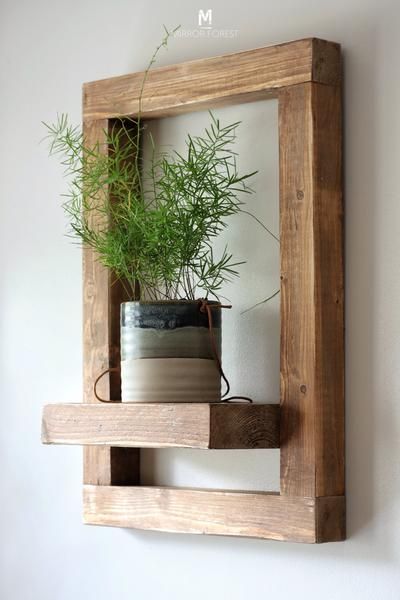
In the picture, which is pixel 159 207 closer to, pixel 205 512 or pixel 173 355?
pixel 173 355

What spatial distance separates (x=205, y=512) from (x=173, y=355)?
232 millimetres

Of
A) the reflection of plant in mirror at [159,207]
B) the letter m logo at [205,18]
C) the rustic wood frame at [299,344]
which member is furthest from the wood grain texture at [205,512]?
the letter m logo at [205,18]

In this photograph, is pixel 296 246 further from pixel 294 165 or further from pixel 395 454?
pixel 395 454

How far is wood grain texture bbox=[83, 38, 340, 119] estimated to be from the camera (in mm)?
1494

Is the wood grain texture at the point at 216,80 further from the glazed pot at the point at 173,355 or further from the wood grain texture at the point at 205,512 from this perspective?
the wood grain texture at the point at 205,512

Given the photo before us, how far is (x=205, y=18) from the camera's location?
5.54 ft

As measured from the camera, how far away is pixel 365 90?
1.49m

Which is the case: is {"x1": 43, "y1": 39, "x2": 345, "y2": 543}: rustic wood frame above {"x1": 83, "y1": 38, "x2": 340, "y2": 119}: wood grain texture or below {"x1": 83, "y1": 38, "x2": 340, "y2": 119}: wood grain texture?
below

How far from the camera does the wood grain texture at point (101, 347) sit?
171cm

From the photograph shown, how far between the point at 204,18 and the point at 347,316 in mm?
524

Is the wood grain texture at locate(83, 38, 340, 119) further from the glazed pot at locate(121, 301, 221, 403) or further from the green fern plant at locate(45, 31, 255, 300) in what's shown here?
the glazed pot at locate(121, 301, 221, 403)

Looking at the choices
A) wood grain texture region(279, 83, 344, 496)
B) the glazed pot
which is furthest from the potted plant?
wood grain texture region(279, 83, 344, 496)

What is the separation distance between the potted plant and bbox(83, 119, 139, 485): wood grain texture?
32 mm

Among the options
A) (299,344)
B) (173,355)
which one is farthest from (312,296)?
(173,355)
